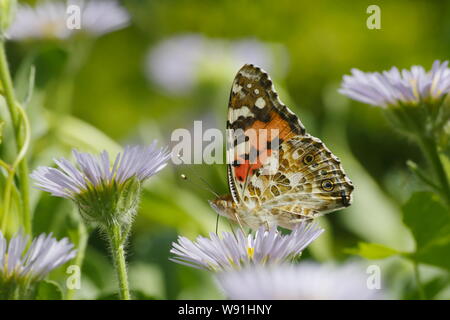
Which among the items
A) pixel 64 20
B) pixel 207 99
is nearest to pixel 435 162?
pixel 64 20

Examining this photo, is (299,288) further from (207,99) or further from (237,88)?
(207,99)

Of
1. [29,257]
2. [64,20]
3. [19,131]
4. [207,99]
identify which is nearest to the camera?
[29,257]

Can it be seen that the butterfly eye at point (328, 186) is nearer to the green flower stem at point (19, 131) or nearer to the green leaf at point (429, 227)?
the green leaf at point (429, 227)

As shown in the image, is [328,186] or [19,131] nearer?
[19,131]

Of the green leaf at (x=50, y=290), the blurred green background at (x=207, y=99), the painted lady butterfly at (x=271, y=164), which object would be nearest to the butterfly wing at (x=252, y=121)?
the painted lady butterfly at (x=271, y=164)

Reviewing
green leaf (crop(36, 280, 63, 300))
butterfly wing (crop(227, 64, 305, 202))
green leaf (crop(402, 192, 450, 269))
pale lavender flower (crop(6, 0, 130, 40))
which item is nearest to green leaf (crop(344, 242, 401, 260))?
green leaf (crop(402, 192, 450, 269))
